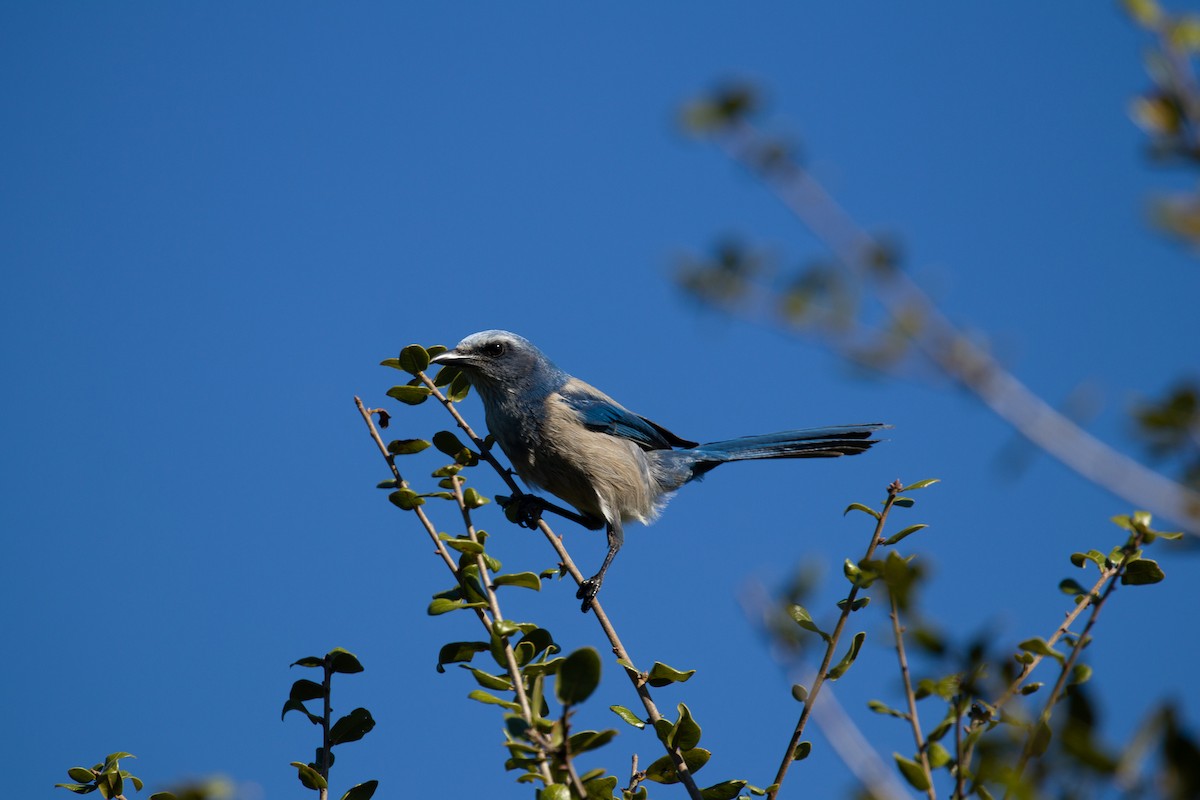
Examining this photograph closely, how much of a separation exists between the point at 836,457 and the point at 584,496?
1466mm

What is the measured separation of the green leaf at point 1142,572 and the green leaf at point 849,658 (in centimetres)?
66

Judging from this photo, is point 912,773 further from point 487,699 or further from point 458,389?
point 458,389

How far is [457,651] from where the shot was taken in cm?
273

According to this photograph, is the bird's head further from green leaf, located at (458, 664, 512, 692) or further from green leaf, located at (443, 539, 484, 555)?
green leaf, located at (458, 664, 512, 692)

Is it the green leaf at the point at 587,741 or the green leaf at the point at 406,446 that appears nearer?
the green leaf at the point at 587,741

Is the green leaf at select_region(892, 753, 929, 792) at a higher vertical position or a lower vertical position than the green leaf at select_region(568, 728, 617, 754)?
lower

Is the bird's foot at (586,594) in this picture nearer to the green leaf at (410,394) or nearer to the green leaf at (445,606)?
the green leaf at (410,394)

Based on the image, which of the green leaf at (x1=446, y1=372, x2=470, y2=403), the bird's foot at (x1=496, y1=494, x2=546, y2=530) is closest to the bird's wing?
the bird's foot at (x1=496, y1=494, x2=546, y2=530)

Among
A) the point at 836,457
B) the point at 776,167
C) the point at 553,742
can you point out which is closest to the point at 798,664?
the point at 553,742

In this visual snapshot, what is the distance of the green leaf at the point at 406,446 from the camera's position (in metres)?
3.14

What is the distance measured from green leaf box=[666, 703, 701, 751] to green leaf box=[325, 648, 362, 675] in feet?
2.79

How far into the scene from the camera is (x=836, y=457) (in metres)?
6.07

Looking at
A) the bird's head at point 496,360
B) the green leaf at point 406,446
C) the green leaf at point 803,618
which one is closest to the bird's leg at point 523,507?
the bird's head at point 496,360

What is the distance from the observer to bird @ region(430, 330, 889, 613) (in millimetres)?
5672
